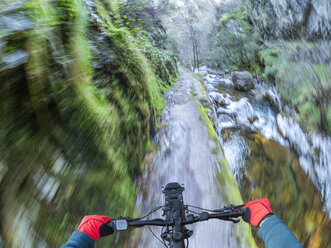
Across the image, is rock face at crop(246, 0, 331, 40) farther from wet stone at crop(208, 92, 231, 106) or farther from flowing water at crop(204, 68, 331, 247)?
wet stone at crop(208, 92, 231, 106)

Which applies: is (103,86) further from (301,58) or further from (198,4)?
(198,4)

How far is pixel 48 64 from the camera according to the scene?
1882mm

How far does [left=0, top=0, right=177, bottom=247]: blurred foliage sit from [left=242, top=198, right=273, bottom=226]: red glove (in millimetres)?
1776

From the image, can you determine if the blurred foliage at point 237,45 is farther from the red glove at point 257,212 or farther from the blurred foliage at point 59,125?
the red glove at point 257,212

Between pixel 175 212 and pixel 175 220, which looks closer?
pixel 175 220

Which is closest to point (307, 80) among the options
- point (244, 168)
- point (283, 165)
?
point (283, 165)

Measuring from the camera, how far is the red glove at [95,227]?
141 centimetres

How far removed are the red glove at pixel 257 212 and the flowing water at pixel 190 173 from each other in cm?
142

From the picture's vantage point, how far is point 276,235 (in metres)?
1.22

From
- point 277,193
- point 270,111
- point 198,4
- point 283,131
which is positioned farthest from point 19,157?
point 198,4

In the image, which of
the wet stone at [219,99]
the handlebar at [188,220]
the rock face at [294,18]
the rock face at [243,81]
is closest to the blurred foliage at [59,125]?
the handlebar at [188,220]

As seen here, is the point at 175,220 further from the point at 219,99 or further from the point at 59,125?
the point at 219,99

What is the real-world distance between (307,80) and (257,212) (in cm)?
661

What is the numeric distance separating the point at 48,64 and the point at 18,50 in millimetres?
313
